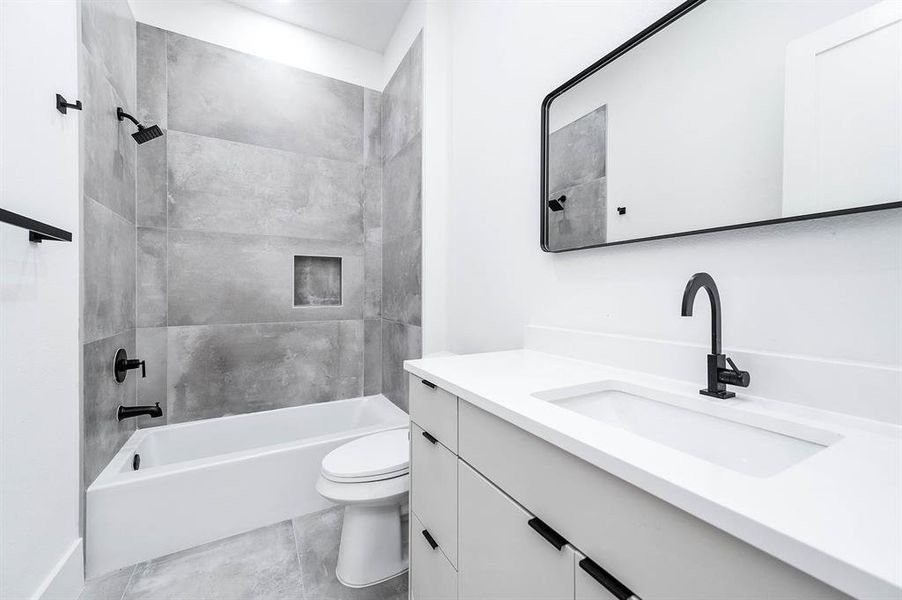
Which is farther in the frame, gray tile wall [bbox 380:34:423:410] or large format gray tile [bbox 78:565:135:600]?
gray tile wall [bbox 380:34:423:410]

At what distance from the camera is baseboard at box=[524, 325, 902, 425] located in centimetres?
62

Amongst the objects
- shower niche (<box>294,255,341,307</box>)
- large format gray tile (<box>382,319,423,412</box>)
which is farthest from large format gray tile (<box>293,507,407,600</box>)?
shower niche (<box>294,255,341,307</box>)

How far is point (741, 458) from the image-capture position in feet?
2.32

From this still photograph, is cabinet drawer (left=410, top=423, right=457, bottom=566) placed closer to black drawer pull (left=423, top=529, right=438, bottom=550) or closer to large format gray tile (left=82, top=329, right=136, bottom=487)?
black drawer pull (left=423, top=529, right=438, bottom=550)

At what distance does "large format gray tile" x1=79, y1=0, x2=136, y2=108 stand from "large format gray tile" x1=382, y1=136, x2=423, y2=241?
1406 mm

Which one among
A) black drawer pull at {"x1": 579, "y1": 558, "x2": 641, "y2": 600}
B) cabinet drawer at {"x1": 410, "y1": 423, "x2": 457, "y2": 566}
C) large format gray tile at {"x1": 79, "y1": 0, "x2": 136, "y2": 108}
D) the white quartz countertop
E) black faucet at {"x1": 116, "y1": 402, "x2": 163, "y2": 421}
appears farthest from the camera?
black faucet at {"x1": 116, "y1": 402, "x2": 163, "y2": 421}

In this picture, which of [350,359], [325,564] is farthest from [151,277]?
[325,564]

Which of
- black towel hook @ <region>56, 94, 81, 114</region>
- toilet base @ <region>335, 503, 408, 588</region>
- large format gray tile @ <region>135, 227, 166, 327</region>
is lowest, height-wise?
toilet base @ <region>335, 503, 408, 588</region>

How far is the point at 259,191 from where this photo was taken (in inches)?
91.9

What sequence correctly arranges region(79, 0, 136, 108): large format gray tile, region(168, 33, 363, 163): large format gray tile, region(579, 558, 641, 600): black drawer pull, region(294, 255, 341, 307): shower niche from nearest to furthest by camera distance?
region(579, 558, 641, 600): black drawer pull < region(79, 0, 136, 108): large format gray tile < region(168, 33, 363, 163): large format gray tile < region(294, 255, 341, 307): shower niche

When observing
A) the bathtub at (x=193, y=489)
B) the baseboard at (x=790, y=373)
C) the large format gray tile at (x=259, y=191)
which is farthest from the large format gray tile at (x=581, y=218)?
the large format gray tile at (x=259, y=191)

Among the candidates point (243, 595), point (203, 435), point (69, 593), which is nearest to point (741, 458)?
point (243, 595)

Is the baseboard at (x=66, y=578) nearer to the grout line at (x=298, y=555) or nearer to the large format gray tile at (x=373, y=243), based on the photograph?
the grout line at (x=298, y=555)

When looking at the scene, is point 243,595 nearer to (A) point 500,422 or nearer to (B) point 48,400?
(B) point 48,400
